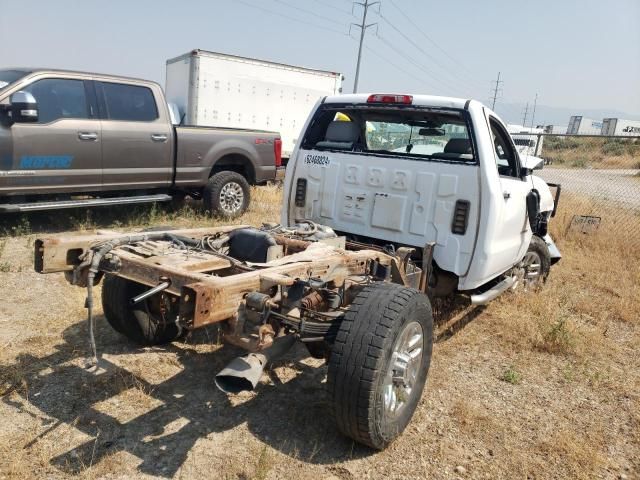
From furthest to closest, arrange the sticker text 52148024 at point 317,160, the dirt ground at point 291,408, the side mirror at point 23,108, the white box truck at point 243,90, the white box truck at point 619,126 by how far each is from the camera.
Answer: the white box truck at point 619,126, the white box truck at point 243,90, the side mirror at point 23,108, the sticker text 52148024 at point 317,160, the dirt ground at point 291,408

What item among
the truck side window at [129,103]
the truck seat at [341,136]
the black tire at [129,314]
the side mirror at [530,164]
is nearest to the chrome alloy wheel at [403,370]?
the black tire at [129,314]

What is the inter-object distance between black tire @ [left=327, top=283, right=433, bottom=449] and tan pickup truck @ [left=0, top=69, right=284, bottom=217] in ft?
16.9

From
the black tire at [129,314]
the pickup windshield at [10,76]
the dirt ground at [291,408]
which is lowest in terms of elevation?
the dirt ground at [291,408]

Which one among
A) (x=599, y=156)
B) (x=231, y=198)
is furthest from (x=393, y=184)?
(x=599, y=156)

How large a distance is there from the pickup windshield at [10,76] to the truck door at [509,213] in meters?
Result: 5.51

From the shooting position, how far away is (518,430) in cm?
335

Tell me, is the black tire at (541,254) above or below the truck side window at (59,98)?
below

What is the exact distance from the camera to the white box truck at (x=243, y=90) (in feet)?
37.8

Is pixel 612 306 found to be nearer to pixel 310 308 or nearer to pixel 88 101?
pixel 310 308

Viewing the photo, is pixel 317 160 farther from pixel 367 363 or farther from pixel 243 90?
pixel 243 90

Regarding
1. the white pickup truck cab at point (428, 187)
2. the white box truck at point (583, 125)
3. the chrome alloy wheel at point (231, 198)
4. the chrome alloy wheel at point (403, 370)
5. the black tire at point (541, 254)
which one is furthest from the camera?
the white box truck at point (583, 125)

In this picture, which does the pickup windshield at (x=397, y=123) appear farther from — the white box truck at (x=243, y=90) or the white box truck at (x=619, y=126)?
the white box truck at (x=619, y=126)

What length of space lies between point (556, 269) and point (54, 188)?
22.0 feet

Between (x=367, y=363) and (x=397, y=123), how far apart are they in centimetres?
295
